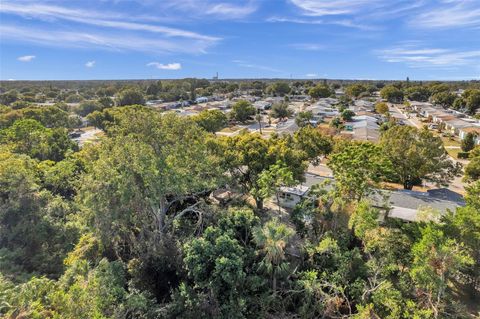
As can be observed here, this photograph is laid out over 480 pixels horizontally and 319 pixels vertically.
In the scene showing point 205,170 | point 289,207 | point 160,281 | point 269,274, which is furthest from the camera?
point 289,207

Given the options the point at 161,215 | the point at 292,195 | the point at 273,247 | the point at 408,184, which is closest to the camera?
the point at 273,247

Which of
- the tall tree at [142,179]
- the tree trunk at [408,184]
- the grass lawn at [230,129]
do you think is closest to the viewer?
the tall tree at [142,179]

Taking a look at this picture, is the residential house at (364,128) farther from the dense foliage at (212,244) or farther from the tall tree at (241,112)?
the dense foliage at (212,244)

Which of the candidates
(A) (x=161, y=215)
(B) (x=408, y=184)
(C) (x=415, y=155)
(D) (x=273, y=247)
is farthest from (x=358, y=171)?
(A) (x=161, y=215)

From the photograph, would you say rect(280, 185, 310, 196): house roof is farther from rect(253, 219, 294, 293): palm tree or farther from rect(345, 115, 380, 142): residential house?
rect(345, 115, 380, 142): residential house

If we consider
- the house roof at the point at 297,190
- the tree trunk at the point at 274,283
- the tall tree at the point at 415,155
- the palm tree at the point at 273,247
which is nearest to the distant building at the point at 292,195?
the house roof at the point at 297,190

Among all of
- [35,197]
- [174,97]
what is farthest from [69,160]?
[174,97]

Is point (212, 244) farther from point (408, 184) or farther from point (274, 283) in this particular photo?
point (408, 184)

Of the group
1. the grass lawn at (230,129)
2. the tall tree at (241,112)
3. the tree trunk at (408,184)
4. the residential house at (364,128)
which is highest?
the tall tree at (241,112)

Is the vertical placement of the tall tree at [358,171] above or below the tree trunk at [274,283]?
above

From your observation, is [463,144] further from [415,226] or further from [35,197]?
[35,197]

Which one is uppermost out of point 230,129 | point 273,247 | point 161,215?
point 230,129
